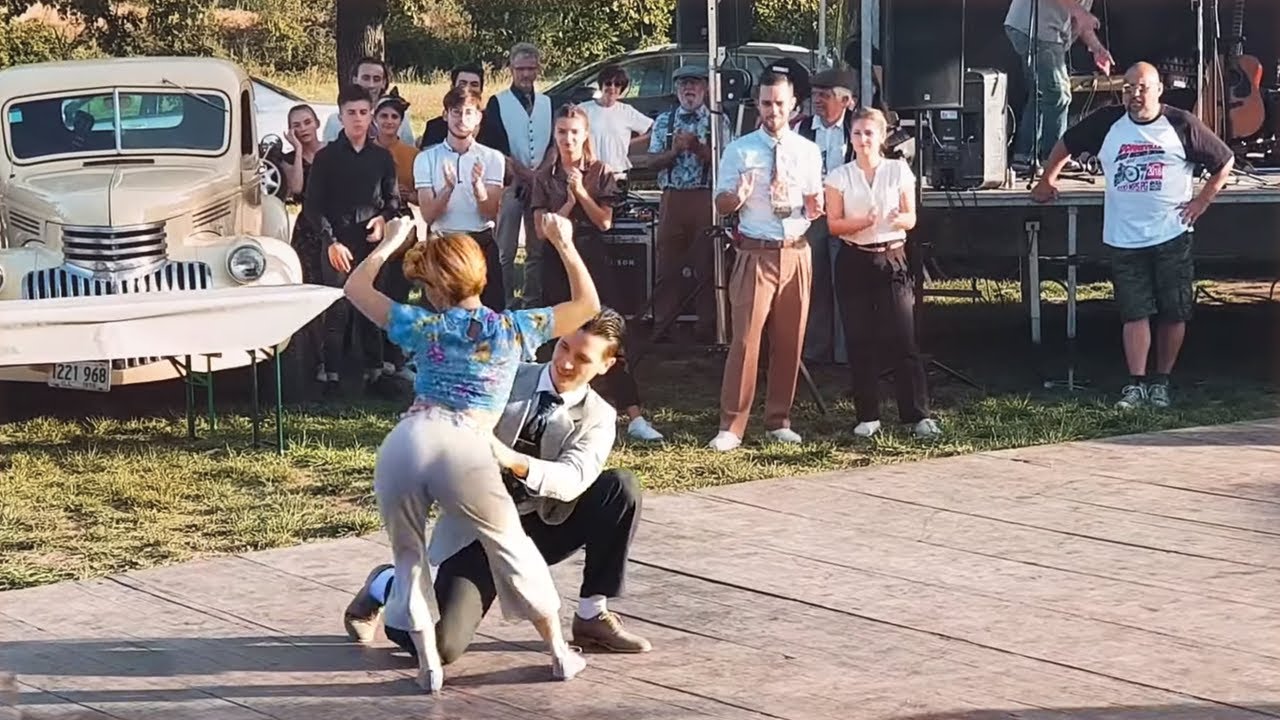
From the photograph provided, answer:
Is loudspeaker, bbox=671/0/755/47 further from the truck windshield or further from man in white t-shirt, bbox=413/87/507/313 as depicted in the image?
the truck windshield

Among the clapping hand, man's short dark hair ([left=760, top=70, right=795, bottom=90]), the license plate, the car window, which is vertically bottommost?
the license plate

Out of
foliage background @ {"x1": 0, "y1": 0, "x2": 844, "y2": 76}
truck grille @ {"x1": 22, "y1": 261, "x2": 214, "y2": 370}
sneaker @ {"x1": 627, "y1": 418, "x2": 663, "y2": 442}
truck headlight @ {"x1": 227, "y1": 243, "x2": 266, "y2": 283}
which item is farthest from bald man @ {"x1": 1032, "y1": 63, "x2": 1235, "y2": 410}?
foliage background @ {"x1": 0, "y1": 0, "x2": 844, "y2": 76}

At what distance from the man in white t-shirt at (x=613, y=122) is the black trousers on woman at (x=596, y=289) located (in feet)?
4.68

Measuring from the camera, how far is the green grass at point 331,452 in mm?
7926

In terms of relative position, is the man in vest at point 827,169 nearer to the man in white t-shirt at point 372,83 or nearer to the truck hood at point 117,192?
the man in white t-shirt at point 372,83

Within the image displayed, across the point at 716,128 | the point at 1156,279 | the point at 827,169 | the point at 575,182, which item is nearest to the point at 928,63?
the point at 827,169

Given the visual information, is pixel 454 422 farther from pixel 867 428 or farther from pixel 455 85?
pixel 455 85

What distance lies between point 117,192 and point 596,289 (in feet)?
9.21

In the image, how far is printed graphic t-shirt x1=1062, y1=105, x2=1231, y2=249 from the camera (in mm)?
10227

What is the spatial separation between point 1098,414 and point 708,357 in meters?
3.07

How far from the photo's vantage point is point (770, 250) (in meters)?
9.47

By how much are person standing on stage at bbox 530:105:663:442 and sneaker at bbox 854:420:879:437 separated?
3.27 ft

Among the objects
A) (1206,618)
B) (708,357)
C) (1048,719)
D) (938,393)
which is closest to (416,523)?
(1048,719)

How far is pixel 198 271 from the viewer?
10438 millimetres
